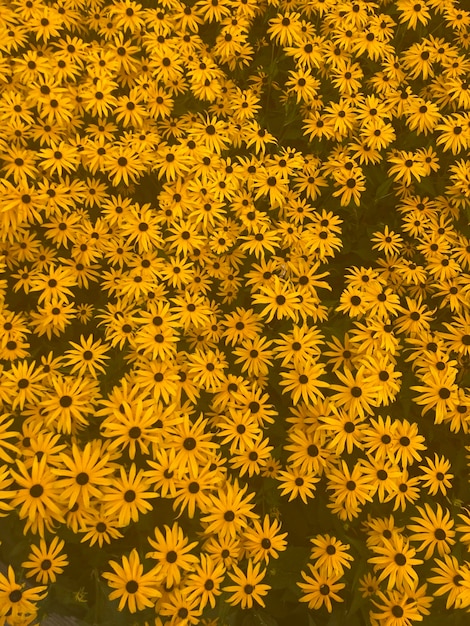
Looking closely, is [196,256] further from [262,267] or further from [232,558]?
[232,558]

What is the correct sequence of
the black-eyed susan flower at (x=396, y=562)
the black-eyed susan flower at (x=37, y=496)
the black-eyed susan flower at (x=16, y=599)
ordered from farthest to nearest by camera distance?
1. the black-eyed susan flower at (x=396, y=562)
2. the black-eyed susan flower at (x=37, y=496)
3. the black-eyed susan flower at (x=16, y=599)

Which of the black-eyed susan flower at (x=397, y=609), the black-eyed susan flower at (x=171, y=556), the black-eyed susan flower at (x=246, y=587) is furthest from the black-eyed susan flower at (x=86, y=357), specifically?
the black-eyed susan flower at (x=397, y=609)

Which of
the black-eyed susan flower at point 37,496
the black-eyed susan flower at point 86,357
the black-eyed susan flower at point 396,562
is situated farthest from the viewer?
the black-eyed susan flower at point 86,357

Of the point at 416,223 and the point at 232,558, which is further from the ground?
the point at 416,223

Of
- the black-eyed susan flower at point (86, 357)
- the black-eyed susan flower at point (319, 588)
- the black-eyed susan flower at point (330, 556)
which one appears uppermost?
the black-eyed susan flower at point (86, 357)

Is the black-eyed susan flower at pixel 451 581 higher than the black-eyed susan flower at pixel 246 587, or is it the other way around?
the black-eyed susan flower at pixel 451 581

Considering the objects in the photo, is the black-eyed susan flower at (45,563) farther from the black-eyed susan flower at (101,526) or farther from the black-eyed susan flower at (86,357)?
the black-eyed susan flower at (86,357)

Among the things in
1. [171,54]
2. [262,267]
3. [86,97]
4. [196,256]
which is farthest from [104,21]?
[262,267]

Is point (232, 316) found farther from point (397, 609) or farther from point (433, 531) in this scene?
point (397, 609)
